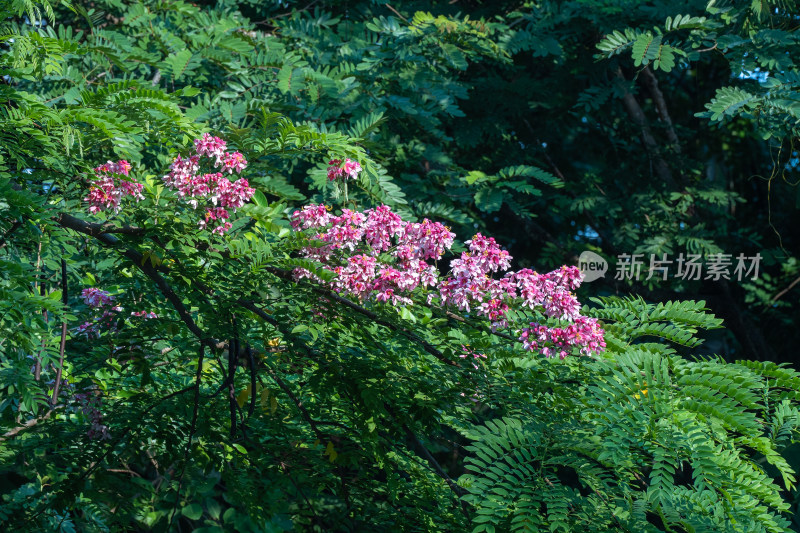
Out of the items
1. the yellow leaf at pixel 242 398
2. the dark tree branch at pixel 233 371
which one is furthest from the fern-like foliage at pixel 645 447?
the yellow leaf at pixel 242 398

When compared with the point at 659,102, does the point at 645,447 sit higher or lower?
lower

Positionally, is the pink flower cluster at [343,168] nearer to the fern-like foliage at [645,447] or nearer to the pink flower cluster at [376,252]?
the pink flower cluster at [376,252]

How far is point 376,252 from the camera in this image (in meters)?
2.19

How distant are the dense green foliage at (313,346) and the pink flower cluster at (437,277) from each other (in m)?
0.07

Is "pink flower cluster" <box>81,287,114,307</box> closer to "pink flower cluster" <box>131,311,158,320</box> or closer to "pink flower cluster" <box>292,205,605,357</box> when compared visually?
"pink flower cluster" <box>131,311,158,320</box>

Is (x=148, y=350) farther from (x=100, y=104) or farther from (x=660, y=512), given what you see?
(x=660, y=512)

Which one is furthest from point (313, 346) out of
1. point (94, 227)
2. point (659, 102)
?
point (659, 102)

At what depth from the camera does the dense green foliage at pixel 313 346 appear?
1.77 m

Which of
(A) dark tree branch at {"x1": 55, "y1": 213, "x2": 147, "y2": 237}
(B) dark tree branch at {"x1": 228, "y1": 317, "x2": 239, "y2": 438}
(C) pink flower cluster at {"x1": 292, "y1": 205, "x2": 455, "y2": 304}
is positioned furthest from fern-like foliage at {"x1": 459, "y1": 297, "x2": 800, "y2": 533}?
(A) dark tree branch at {"x1": 55, "y1": 213, "x2": 147, "y2": 237}

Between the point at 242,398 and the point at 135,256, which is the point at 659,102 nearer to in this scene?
the point at 242,398

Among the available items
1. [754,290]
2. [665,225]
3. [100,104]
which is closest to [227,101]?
[100,104]

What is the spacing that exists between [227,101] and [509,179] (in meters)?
1.78

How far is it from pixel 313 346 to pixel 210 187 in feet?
1.94

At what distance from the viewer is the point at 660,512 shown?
1708 mm
